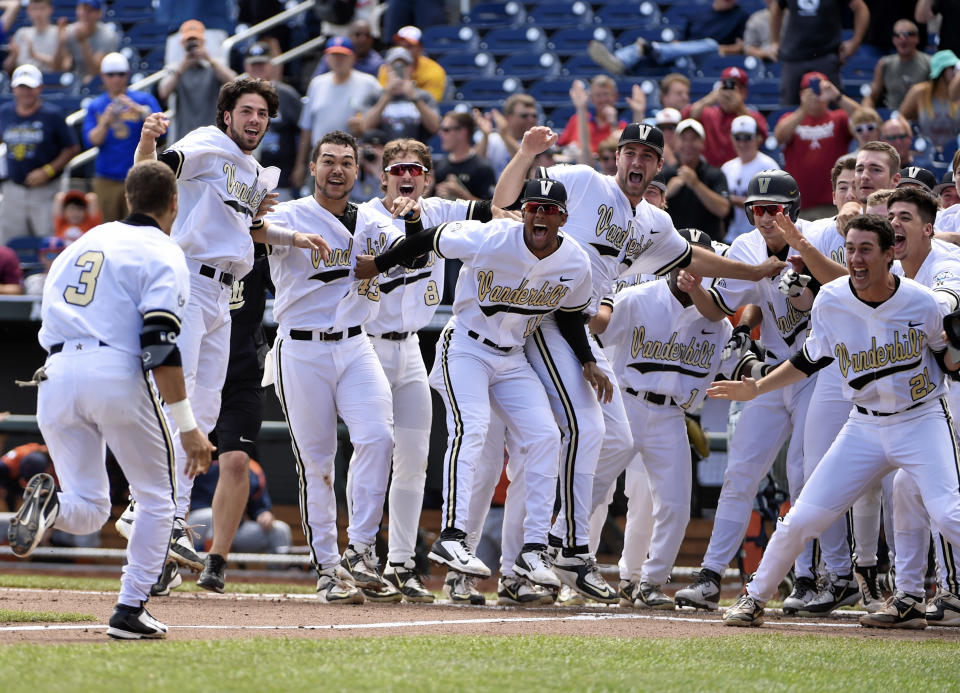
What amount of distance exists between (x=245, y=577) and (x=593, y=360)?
176 inches

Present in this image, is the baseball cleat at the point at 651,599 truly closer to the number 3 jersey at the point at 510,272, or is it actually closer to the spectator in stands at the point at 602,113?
the number 3 jersey at the point at 510,272

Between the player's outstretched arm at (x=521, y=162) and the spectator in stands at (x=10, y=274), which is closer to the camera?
the player's outstretched arm at (x=521, y=162)

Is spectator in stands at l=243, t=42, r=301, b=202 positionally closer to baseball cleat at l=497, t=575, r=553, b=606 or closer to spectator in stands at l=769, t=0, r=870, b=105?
spectator in stands at l=769, t=0, r=870, b=105

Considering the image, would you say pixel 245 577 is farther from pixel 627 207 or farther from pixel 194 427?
pixel 194 427

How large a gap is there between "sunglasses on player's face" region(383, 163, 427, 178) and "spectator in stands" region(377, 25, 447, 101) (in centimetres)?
540

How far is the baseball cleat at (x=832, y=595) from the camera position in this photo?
7.29 metres

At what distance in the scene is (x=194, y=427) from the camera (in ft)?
16.3

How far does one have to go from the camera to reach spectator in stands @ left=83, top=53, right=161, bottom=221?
1198cm

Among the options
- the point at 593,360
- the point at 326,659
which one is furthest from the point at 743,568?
the point at 326,659

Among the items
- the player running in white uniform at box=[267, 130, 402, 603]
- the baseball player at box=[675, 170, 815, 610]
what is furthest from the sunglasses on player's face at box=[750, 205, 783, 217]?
the player running in white uniform at box=[267, 130, 402, 603]

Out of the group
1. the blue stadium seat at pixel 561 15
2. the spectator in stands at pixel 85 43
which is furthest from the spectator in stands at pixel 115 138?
the blue stadium seat at pixel 561 15

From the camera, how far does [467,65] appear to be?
568 inches

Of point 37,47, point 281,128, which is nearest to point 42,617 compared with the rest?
point 281,128

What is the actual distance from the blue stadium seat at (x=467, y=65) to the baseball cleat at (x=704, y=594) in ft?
26.2
